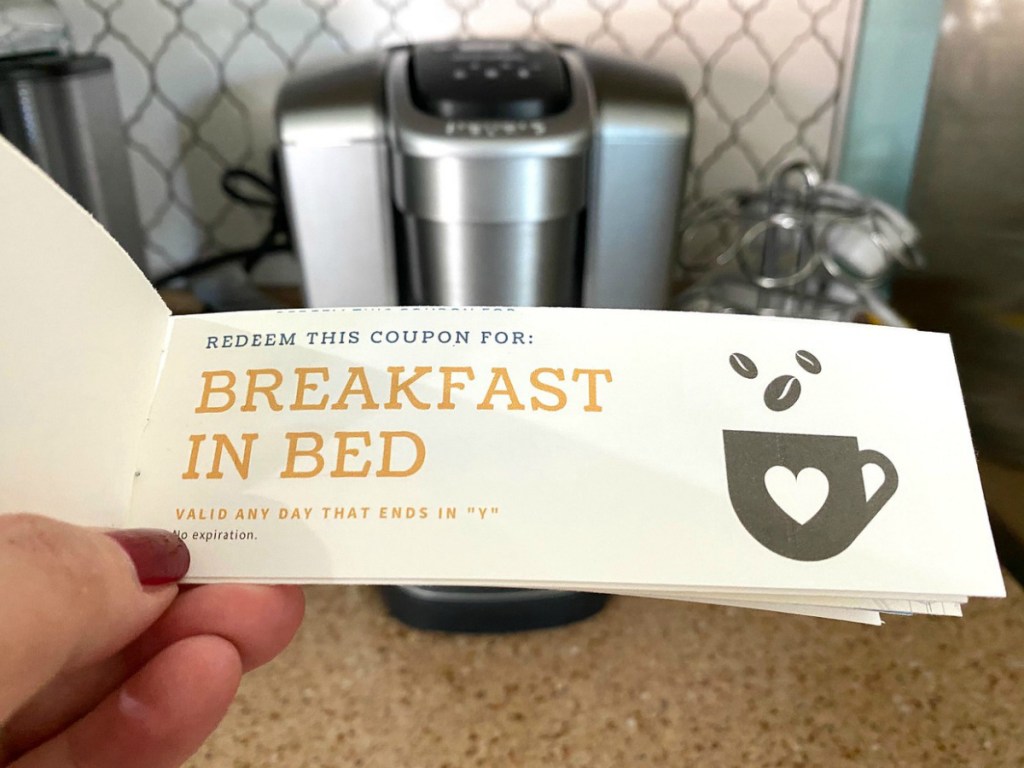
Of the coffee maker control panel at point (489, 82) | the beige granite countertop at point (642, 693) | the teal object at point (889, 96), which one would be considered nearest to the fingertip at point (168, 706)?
the beige granite countertop at point (642, 693)

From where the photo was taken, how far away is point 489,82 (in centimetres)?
56

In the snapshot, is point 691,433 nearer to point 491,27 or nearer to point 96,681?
point 96,681

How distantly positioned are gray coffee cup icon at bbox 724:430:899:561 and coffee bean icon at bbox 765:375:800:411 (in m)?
0.01

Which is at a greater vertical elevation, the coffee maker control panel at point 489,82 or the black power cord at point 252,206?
the coffee maker control panel at point 489,82

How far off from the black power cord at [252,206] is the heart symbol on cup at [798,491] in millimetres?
617

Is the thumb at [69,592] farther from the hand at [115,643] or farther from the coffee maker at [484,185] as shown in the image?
the coffee maker at [484,185]

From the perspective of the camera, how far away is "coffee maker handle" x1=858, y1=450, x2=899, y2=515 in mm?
340

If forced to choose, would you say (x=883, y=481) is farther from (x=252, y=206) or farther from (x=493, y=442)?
(x=252, y=206)

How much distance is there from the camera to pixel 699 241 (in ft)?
2.95

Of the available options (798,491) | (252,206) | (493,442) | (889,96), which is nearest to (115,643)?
(493,442)

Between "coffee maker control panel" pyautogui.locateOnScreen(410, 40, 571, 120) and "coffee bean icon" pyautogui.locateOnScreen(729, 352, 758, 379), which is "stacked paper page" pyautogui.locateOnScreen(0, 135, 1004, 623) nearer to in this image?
"coffee bean icon" pyautogui.locateOnScreen(729, 352, 758, 379)

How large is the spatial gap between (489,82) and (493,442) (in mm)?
308

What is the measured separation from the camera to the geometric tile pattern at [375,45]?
78 cm

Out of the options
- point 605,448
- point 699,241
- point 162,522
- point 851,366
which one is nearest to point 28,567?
point 162,522
